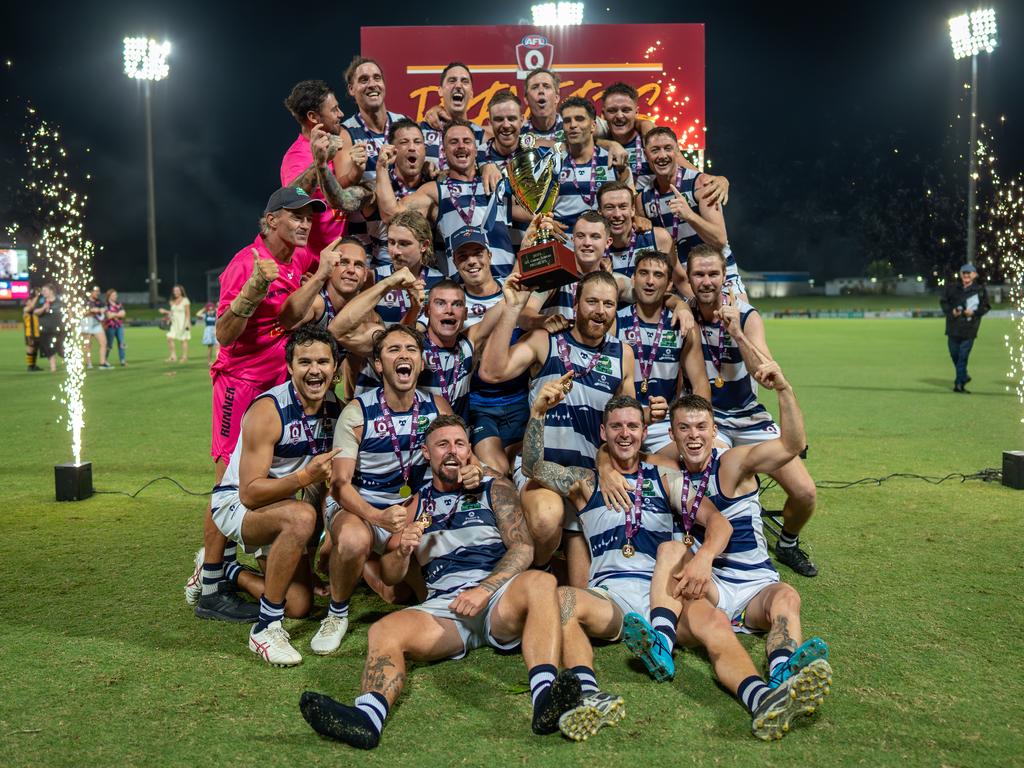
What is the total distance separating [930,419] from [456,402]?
27.6 ft

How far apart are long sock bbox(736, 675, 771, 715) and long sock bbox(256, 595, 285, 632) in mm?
2172

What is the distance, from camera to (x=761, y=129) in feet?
366

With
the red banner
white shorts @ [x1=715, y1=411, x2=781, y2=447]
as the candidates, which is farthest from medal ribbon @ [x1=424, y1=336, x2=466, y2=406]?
the red banner

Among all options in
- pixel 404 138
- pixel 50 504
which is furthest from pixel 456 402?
pixel 50 504

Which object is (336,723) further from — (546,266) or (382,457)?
(546,266)

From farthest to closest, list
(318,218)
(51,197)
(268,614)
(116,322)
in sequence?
(51,197), (116,322), (318,218), (268,614)

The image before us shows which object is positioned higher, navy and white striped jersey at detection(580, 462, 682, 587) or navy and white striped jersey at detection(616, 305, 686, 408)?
navy and white striped jersey at detection(616, 305, 686, 408)

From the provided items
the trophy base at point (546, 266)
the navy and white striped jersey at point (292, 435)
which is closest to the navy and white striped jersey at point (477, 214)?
the trophy base at point (546, 266)

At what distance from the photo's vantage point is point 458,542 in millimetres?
4191

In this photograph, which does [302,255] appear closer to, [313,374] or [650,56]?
[313,374]

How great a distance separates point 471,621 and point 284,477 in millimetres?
1196

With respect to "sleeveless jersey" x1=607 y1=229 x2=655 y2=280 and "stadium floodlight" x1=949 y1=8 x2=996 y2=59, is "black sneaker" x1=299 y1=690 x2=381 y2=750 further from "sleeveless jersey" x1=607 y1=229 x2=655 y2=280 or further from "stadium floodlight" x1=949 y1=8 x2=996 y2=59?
"stadium floodlight" x1=949 y1=8 x2=996 y2=59

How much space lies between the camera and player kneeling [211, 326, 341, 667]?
410 centimetres

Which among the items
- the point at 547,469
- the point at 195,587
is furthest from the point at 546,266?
the point at 195,587
